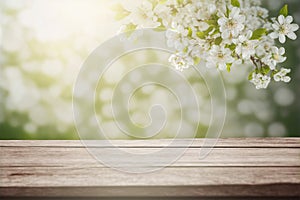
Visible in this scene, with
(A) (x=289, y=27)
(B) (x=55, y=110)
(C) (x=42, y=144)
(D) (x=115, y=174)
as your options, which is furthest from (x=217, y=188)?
(B) (x=55, y=110)

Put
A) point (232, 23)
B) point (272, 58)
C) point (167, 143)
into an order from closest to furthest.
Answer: point (232, 23), point (272, 58), point (167, 143)

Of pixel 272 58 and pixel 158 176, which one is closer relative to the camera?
pixel 158 176

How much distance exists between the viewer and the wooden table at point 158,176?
38.7 inches

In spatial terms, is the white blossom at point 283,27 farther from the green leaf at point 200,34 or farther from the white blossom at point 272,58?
the green leaf at point 200,34

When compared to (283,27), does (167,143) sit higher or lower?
lower

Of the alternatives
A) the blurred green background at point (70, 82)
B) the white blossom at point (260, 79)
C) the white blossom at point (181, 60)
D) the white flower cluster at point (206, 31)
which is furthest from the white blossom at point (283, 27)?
the blurred green background at point (70, 82)

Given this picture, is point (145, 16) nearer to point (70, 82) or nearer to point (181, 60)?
point (181, 60)

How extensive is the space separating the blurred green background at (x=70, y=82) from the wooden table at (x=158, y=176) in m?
1.45

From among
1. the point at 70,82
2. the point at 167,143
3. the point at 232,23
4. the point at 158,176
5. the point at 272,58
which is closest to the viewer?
the point at 158,176

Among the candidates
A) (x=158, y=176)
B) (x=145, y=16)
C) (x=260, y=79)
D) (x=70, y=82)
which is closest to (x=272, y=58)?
(x=260, y=79)

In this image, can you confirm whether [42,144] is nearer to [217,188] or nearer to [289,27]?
[217,188]

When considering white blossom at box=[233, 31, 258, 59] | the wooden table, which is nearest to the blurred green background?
the wooden table

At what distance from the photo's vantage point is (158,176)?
3.45 ft

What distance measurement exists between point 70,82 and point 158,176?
73.8 inches
